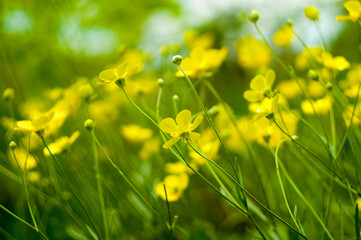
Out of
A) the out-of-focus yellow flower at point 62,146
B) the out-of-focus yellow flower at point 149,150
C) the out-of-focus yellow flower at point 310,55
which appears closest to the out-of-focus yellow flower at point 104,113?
the out-of-focus yellow flower at point 149,150

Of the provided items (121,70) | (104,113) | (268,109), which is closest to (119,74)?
(121,70)

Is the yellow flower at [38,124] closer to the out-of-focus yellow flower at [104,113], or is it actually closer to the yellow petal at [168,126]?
the yellow petal at [168,126]

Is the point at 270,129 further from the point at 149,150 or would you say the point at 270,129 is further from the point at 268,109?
the point at 149,150

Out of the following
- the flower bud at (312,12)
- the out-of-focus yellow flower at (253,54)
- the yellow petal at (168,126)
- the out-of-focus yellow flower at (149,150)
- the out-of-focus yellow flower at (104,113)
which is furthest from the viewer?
the out-of-focus yellow flower at (253,54)

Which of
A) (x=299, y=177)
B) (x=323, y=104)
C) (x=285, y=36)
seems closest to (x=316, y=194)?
(x=299, y=177)

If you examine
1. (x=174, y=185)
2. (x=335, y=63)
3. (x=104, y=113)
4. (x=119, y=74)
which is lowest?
(x=174, y=185)

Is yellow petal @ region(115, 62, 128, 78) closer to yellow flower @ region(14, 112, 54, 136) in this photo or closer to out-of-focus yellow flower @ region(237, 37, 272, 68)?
yellow flower @ region(14, 112, 54, 136)
